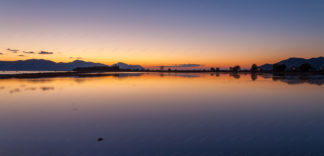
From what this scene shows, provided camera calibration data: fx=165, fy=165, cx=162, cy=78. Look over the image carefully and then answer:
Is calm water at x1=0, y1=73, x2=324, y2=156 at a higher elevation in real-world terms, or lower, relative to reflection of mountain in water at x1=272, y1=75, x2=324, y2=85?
lower

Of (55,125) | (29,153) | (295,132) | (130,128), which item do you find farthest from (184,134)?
(55,125)

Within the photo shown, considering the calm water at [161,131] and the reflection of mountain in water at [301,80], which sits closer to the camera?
the calm water at [161,131]

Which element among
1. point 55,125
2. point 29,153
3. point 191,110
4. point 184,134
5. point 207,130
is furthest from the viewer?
point 191,110

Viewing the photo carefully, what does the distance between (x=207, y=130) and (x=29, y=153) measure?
798 centimetres

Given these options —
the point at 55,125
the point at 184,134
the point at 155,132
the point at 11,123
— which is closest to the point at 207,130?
the point at 184,134

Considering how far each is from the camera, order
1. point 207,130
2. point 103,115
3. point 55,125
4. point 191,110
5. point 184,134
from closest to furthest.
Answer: point 184,134, point 207,130, point 55,125, point 103,115, point 191,110

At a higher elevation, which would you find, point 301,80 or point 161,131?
point 301,80

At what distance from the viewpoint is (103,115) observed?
38.4ft

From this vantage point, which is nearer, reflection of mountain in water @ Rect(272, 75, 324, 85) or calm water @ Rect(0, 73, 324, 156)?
calm water @ Rect(0, 73, 324, 156)

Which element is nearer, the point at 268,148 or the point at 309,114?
the point at 268,148

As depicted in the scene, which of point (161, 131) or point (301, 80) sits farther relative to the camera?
point (301, 80)

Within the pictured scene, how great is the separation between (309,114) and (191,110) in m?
8.50

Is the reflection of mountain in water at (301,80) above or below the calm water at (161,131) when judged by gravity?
above

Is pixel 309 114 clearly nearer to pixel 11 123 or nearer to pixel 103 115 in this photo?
pixel 103 115
